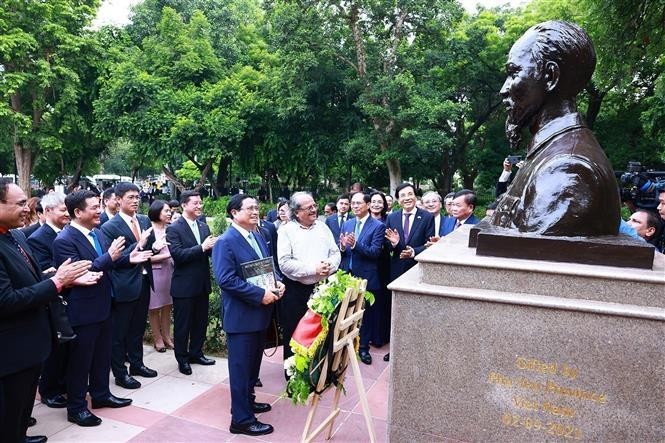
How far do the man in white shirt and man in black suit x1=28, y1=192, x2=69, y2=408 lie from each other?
194 centimetres

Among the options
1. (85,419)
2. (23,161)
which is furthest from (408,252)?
(23,161)

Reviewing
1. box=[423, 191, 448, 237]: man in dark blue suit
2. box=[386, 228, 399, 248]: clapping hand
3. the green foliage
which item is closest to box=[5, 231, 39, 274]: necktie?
the green foliage

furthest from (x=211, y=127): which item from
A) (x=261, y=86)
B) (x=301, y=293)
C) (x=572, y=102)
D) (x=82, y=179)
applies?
(x=572, y=102)

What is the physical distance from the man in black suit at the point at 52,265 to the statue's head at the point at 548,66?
3.83 m

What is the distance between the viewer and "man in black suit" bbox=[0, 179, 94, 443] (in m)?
2.83

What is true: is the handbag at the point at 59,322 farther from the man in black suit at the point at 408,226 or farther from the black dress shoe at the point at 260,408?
the man in black suit at the point at 408,226

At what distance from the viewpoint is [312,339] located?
A: 124 inches

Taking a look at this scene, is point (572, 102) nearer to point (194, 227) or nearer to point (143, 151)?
point (194, 227)

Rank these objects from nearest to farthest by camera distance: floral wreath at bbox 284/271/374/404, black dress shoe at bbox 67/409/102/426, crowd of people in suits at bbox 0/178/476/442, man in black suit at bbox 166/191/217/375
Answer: crowd of people in suits at bbox 0/178/476/442, floral wreath at bbox 284/271/374/404, black dress shoe at bbox 67/409/102/426, man in black suit at bbox 166/191/217/375

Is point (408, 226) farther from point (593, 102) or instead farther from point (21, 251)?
point (593, 102)

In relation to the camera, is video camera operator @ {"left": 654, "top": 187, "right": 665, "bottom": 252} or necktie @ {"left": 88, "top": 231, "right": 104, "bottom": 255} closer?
necktie @ {"left": 88, "top": 231, "right": 104, "bottom": 255}

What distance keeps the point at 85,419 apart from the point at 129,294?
3.94ft

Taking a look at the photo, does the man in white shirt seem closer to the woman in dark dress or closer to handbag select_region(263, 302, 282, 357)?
handbag select_region(263, 302, 282, 357)

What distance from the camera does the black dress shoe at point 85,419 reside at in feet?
12.4
